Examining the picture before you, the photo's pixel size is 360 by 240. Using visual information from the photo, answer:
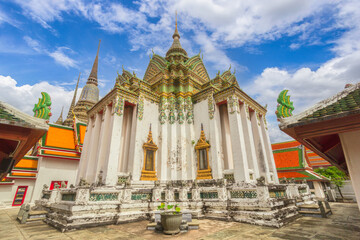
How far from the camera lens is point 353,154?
3.68 m

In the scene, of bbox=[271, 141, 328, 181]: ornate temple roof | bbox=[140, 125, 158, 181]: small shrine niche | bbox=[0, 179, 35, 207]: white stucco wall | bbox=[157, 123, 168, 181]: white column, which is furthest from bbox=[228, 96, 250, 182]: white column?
bbox=[0, 179, 35, 207]: white stucco wall

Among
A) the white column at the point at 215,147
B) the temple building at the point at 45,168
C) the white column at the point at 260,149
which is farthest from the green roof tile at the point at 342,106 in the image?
the temple building at the point at 45,168

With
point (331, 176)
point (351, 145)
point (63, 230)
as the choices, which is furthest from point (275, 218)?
point (331, 176)

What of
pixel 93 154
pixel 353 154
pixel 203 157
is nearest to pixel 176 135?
pixel 203 157

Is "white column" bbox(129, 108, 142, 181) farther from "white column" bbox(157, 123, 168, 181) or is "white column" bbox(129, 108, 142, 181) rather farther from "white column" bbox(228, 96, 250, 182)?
"white column" bbox(228, 96, 250, 182)

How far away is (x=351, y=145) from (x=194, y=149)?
8.94 meters

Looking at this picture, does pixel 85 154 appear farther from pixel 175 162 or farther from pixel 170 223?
pixel 170 223

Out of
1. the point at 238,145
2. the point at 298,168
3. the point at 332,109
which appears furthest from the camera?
the point at 298,168

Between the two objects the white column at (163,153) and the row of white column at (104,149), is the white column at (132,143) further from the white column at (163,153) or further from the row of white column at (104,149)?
the white column at (163,153)

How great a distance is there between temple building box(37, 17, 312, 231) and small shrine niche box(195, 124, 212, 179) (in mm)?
62

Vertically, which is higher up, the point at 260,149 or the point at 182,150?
the point at 260,149

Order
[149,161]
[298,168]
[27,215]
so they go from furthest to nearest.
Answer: [298,168]
[149,161]
[27,215]

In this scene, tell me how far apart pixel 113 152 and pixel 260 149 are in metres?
9.88

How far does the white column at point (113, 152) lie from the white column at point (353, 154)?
9.69 meters
